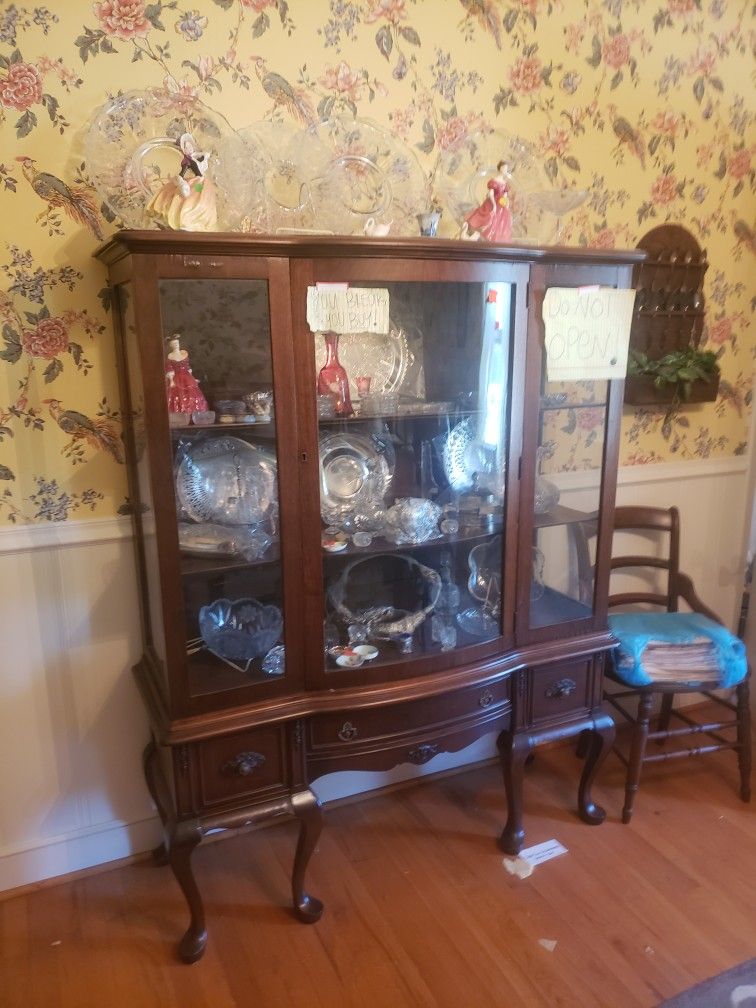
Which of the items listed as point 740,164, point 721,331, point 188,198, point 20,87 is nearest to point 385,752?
point 188,198

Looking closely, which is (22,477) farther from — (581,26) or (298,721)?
(581,26)

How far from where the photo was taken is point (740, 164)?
236 cm

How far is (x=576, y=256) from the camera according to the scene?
1.70 meters

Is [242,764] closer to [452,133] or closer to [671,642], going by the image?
[671,642]

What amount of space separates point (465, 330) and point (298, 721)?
38.7 inches

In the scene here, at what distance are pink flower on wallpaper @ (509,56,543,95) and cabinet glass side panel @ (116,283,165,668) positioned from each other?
122cm

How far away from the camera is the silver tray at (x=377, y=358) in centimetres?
167

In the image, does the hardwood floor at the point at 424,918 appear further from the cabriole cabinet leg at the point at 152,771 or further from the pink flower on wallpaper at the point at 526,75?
the pink flower on wallpaper at the point at 526,75

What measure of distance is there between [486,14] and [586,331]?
90 centimetres

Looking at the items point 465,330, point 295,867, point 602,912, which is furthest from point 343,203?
point 602,912

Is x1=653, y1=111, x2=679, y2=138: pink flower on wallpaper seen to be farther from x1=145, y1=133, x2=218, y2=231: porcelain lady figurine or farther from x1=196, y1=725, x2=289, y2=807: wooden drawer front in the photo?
x1=196, y1=725, x2=289, y2=807: wooden drawer front

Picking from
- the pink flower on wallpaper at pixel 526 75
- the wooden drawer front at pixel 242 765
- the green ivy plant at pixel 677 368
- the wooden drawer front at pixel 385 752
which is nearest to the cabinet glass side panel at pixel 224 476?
the wooden drawer front at pixel 242 765

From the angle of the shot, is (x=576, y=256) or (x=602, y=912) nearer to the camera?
(x=576, y=256)

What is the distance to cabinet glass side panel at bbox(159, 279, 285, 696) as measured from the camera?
145 centimetres
